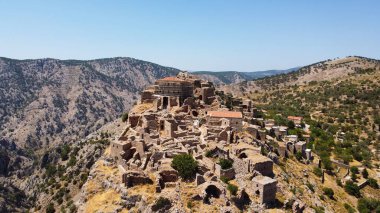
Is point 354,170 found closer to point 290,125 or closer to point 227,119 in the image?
point 290,125

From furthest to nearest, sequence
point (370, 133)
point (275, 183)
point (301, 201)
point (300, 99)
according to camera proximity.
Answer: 1. point (300, 99)
2. point (370, 133)
3. point (301, 201)
4. point (275, 183)

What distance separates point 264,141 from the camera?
172 ft

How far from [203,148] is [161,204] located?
31.3 feet

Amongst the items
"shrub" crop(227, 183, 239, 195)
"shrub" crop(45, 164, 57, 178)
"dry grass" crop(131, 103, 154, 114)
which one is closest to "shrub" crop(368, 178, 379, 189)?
"shrub" crop(227, 183, 239, 195)

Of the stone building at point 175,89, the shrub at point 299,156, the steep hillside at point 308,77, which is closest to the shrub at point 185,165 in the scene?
the shrub at point 299,156

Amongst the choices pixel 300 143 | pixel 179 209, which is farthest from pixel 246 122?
pixel 179 209

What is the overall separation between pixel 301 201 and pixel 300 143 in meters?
16.0

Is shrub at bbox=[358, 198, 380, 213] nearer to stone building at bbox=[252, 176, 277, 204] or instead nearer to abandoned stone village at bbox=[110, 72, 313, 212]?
abandoned stone village at bbox=[110, 72, 313, 212]

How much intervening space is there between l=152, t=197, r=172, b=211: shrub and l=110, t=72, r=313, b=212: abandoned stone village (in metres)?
0.67

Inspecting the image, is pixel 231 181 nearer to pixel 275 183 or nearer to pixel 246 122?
pixel 275 183

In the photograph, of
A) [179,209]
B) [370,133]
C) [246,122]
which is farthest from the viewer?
[370,133]

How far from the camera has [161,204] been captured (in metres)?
37.0

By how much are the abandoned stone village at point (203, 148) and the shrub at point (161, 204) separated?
67 centimetres

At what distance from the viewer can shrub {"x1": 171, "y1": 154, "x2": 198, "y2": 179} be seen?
39.0m
